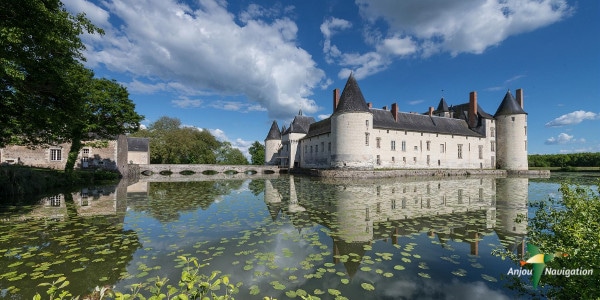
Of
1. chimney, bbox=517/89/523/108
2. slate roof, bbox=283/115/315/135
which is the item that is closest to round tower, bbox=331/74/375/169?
slate roof, bbox=283/115/315/135

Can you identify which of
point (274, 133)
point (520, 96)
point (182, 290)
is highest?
point (520, 96)

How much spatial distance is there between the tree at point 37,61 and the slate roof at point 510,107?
42.6 m

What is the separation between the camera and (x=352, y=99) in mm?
28531

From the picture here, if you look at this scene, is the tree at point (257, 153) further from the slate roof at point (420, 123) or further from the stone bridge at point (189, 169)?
the slate roof at point (420, 123)

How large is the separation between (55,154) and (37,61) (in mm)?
24589

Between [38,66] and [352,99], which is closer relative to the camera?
[38,66]

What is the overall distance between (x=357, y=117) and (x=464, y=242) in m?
23.4

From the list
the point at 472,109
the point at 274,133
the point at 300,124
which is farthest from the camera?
the point at 274,133

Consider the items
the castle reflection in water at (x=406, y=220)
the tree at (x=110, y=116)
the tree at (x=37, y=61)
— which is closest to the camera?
the castle reflection in water at (x=406, y=220)

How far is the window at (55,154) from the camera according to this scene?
84.8 feet

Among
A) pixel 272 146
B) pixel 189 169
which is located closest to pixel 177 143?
pixel 189 169

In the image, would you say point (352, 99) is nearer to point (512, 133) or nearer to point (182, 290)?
point (512, 133)

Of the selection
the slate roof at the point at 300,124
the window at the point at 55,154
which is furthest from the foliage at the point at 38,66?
the slate roof at the point at 300,124

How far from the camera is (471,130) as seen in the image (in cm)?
3747
